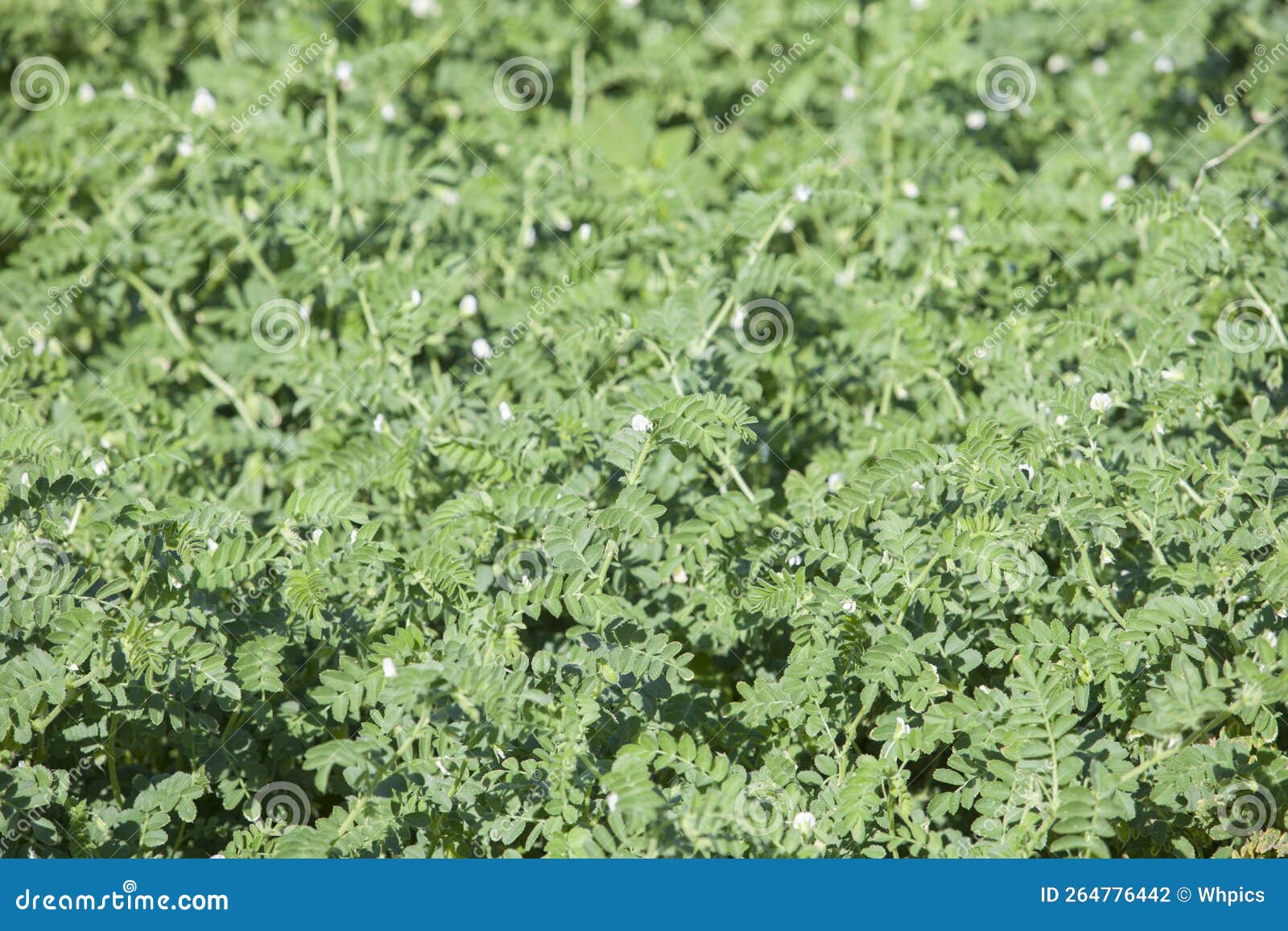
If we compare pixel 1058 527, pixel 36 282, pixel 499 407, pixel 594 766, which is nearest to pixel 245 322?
pixel 36 282

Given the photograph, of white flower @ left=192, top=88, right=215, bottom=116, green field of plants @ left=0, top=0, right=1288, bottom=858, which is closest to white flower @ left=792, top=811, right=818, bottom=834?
green field of plants @ left=0, top=0, right=1288, bottom=858

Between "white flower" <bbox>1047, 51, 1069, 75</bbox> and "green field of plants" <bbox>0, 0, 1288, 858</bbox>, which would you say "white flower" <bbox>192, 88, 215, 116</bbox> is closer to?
"green field of plants" <bbox>0, 0, 1288, 858</bbox>

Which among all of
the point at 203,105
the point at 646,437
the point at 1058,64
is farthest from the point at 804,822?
the point at 1058,64

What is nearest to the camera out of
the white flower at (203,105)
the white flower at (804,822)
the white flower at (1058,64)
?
the white flower at (804,822)

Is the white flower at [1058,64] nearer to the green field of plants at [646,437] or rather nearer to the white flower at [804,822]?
the green field of plants at [646,437]

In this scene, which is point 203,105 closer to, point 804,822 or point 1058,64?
point 804,822

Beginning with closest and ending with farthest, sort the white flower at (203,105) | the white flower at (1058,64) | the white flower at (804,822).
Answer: the white flower at (804,822) < the white flower at (203,105) < the white flower at (1058,64)

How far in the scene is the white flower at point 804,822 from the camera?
2.04 meters

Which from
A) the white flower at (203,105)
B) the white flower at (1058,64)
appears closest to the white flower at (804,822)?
the white flower at (203,105)

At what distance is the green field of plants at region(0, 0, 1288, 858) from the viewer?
2.13m

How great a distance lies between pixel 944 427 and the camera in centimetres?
289

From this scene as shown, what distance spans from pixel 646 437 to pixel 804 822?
80cm

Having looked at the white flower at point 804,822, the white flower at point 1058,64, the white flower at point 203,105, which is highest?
the white flower at point 1058,64

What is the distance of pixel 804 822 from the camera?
6.70 ft
